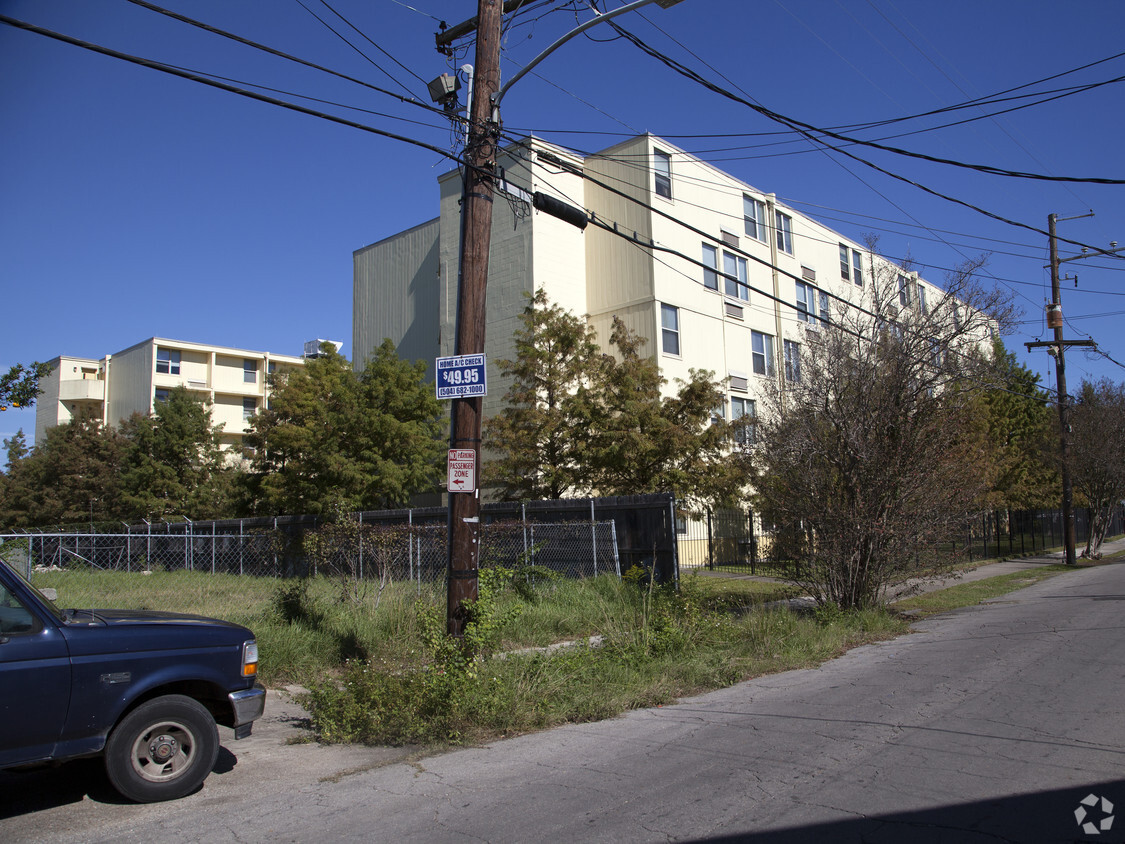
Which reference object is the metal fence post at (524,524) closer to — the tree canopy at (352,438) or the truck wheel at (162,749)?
the tree canopy at (352,438)

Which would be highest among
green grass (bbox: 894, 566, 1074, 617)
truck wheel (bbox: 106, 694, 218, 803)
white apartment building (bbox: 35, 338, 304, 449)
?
white apartment building (bbox: 35, 338, 304, 449)

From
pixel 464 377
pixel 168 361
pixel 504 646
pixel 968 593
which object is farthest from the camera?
pixel 168 361

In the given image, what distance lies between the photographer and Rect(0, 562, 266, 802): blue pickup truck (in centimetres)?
477

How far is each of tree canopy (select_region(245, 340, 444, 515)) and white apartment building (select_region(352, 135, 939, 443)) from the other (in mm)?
2946

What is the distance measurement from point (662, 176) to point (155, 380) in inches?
1419

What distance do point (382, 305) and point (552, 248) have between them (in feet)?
33.3

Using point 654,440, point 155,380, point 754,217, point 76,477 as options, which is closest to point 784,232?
point 754,217

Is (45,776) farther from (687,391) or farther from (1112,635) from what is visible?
(687,391)

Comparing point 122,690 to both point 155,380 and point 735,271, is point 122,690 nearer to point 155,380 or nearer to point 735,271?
point 735,271

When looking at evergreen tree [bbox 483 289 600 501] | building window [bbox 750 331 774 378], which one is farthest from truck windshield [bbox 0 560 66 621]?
building window [bbox 750 331 774 378]

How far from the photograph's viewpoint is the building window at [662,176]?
26.4 meters

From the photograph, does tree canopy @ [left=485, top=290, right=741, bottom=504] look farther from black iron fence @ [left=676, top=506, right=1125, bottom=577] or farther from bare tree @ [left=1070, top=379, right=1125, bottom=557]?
bare tree @ [left=1070, top=379, right=1125, bottom=557]

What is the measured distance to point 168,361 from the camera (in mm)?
49656

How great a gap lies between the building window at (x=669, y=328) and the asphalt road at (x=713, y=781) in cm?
1877
